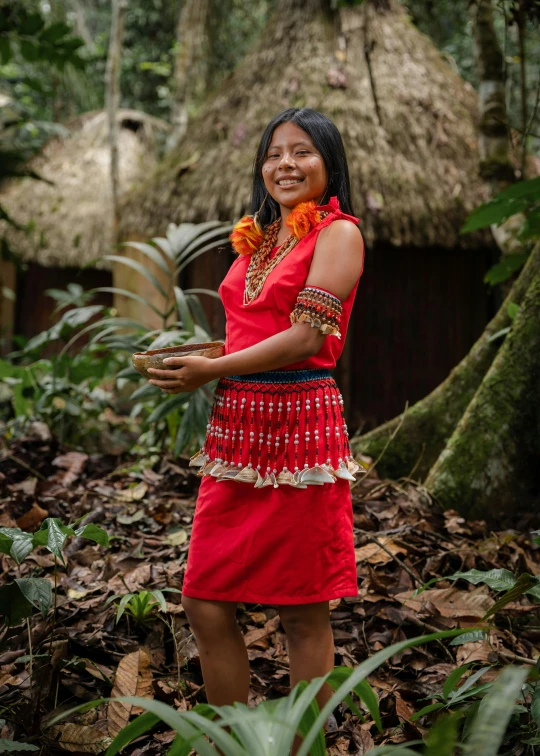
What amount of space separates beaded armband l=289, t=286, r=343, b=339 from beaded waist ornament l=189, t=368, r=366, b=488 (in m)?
0.15

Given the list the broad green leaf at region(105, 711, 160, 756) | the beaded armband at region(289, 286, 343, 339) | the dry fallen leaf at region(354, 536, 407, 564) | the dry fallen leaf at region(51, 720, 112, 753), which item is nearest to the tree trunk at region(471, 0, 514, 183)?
the dry fallen leaf at region(354, 536, 407, 564)

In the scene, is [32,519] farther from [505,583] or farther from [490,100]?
[490,100]

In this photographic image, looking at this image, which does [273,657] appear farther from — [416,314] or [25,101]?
[25,101]

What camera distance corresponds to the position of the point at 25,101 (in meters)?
13.1

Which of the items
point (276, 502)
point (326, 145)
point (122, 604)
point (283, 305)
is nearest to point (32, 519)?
point (122, 604)

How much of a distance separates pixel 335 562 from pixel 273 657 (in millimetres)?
727

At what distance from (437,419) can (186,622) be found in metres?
1.76

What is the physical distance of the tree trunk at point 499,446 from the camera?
3107 mm

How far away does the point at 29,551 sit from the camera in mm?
1749

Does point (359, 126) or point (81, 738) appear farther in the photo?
point (359, 126)

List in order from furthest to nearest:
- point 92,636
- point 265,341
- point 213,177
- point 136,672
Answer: point 213,177, point 92,636, point 136,672, point 265,341

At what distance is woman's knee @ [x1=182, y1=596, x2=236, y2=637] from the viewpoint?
1.73m

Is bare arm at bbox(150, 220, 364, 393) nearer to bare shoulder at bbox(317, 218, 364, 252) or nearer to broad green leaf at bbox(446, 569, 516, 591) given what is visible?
bare shoulder at bbox(317, 218, 364, 252)

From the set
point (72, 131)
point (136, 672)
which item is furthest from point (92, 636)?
point (72, 131)
